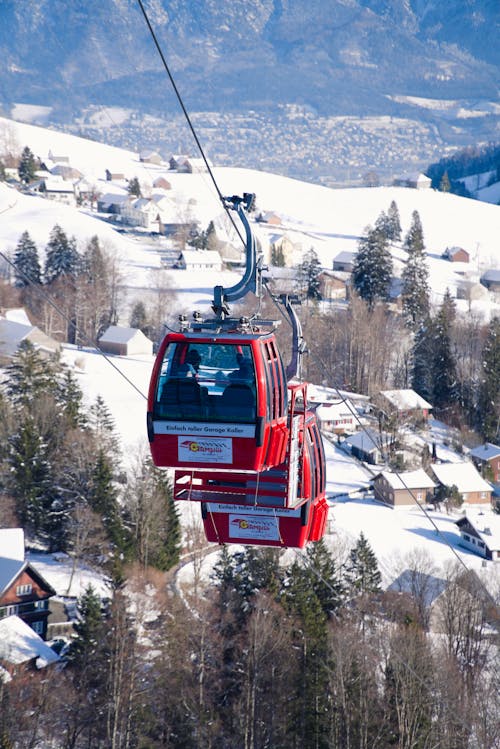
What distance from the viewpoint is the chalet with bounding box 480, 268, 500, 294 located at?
99.9 meters

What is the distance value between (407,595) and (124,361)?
2871 cm

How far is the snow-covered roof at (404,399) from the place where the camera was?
206 feet

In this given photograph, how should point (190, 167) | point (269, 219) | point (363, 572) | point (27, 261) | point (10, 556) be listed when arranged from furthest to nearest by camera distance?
1. point (190, 167)
2. point (269, 219)
3. point (27, 261)
4. point (363, 572)
5. point (10, 556)

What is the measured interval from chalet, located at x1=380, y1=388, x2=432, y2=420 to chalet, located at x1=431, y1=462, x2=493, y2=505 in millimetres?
6793

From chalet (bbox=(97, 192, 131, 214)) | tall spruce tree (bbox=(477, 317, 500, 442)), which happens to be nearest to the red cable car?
tall spruce tree (bbox=(477, 317, 500, 442))

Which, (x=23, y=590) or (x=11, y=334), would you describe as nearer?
(x=23, y=590)

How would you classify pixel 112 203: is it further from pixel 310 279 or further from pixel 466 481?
pixel 466 481

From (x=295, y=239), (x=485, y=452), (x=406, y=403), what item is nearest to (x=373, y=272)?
(x=406, y=403)

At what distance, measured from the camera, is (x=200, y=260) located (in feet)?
295

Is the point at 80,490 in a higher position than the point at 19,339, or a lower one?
lower

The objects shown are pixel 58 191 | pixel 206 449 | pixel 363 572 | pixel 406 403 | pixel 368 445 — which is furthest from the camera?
pixel 58 191

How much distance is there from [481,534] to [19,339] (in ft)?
90.9

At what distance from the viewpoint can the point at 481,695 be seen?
1264 inches

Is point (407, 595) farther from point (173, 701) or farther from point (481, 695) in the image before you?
point (173, 701)
